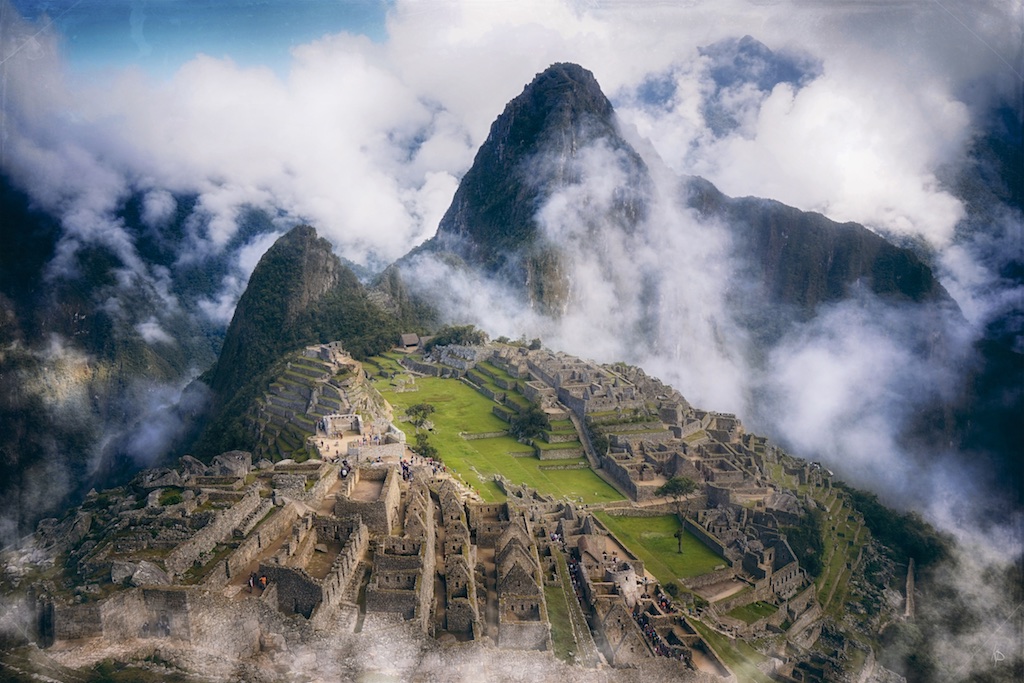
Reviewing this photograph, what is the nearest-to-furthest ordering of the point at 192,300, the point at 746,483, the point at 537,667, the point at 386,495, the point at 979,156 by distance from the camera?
the point at 537,667, the point at 386,495, the point at 746,483, the point at 979,156, the point at 192,300

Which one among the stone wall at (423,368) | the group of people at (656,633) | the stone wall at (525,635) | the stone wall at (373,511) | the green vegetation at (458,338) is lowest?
the group of people at (656,633)

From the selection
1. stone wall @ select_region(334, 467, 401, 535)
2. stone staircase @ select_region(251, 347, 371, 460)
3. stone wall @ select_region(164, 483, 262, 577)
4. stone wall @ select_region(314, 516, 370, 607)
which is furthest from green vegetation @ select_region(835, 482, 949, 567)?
stone wall @ select_region(164, 483, 262, 577)

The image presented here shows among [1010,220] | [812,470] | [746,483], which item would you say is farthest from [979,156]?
[746,483]

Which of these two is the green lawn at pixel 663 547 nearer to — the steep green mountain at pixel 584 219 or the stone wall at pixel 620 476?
the stone wall at pixel 620 476

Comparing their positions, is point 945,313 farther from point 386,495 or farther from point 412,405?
point 386,495

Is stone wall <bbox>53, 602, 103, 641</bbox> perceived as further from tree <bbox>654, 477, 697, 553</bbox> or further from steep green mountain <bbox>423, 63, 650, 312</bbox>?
steep green mountain <bbox>423, 63, 650, 312</bbox>

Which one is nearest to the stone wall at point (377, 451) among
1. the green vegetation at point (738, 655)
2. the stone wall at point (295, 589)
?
the stone wall at point (295, 589)
